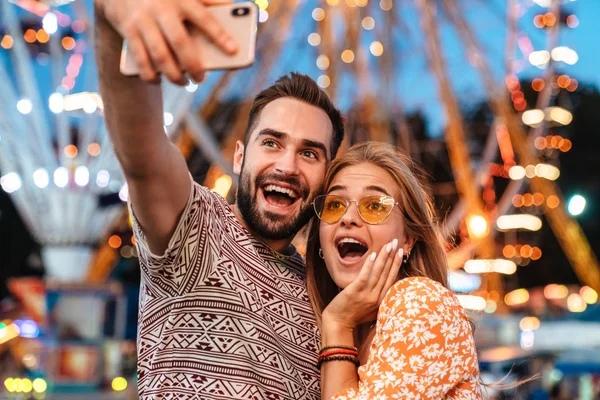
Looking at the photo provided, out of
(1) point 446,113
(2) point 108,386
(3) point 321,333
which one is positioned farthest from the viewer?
(1) point 446,113

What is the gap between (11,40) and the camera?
23688mm

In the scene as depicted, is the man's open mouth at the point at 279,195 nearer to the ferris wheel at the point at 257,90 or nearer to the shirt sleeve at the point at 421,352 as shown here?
the shirt sleeve at the point at 421,352

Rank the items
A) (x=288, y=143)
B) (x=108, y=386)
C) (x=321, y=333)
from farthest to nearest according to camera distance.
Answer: (x=108, y=386) < (x=288, y=143) < (x=321, y=333)

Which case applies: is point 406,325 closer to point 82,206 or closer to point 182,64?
point 182,64

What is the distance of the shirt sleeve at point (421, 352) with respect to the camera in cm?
242

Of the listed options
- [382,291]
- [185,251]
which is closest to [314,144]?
[382,291]

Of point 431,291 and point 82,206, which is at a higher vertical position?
point 82,206

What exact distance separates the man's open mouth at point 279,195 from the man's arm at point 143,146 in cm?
64

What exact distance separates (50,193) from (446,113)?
34.2 ft

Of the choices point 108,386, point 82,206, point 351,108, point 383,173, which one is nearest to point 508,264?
point 351,108

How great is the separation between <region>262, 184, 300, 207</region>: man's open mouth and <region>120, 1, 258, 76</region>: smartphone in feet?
4.68

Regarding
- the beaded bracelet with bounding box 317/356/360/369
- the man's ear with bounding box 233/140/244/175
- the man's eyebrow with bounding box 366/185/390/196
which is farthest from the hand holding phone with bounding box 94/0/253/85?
the man's ear with bounding box 233/140/244/175

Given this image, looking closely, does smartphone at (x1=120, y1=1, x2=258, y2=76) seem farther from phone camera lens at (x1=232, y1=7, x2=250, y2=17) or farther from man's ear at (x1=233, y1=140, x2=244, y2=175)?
man's ear at (x1=233, y1=140, x2=244, y2=175)

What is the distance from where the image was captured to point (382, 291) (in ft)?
9.09
